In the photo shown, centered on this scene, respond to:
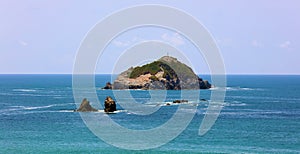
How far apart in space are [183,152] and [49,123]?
3218cm

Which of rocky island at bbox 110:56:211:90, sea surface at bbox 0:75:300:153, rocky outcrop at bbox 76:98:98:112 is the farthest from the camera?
rocky island at bbox 110:56:211:90

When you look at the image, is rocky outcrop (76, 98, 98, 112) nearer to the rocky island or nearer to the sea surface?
the sea surface

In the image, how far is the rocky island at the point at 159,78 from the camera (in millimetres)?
185500

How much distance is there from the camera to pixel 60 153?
54938 mm

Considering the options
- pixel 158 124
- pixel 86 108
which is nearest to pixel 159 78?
pixel 86 108

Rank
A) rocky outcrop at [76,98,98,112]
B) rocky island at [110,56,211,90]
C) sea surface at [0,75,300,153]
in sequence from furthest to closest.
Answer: rocky island at [110,56,211,90] < rocky outcrop at [76,98,98,112] < sea surface at [0,75,300,153]

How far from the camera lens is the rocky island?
609 ft

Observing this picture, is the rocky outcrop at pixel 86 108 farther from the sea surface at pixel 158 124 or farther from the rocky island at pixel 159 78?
the rocky island at pixel 159 78

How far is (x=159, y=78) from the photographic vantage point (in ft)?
609

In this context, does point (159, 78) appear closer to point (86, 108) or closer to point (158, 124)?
point (86, 108)

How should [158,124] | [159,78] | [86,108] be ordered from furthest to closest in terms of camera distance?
1. [159,78]
2. [86,108]
3. [158,124]

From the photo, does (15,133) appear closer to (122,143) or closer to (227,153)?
(122,143)

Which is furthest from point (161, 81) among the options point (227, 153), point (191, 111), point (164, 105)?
point (227, 153)

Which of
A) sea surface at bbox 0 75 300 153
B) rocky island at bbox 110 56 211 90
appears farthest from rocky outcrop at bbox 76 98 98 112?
rocky island at bbox 110 56 211 90
